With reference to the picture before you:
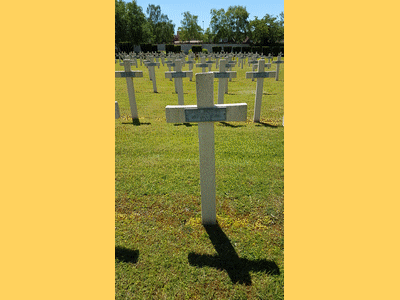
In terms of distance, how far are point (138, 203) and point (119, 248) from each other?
3.01ft

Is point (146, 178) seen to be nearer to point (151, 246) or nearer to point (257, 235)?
point (151, 246)

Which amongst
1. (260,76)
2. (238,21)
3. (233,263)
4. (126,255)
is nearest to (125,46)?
(238,21)

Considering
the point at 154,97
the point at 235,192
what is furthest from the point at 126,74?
the point at 235,192

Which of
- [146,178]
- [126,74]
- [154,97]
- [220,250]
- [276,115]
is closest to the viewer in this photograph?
[220,250]

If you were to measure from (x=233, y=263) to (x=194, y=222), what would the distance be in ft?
2.67

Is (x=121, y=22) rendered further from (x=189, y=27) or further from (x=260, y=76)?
(x=260, y=76)

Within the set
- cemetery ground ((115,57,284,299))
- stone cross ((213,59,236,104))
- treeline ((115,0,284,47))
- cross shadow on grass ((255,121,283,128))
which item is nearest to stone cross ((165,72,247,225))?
→ cemetery ground ((115,57,284,299))

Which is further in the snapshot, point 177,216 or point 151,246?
point 177,216

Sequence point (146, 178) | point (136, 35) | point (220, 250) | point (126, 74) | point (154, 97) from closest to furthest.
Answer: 1. point (220, 250)
2. point (146, 178)
3. point (126, 74)
4. point (154, 97)
5. point (136, 35)

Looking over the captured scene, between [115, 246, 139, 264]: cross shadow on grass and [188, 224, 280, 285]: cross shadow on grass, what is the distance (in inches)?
23.9

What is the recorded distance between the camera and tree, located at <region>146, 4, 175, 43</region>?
6644 centimetres

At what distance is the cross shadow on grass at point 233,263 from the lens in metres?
2.44

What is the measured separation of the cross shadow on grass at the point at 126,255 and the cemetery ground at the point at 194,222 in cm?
1

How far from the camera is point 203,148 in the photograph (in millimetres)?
2820
